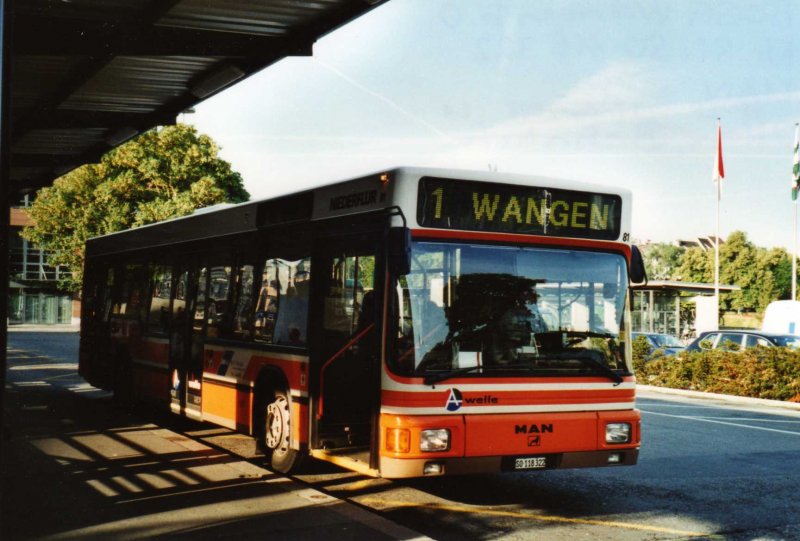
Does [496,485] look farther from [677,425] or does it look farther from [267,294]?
[677,425]

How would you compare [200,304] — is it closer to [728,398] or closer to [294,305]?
[294,305]

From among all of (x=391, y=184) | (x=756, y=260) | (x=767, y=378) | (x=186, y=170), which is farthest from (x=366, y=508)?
(x=756, y=260)

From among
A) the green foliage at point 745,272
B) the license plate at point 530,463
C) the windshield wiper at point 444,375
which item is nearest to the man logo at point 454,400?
the windshield wiper at point 444,375

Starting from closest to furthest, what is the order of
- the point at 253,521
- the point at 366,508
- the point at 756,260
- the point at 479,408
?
1. the point at 253,521
2. the point at 479,408
3. the point at 366,508
4. the point at 756,260

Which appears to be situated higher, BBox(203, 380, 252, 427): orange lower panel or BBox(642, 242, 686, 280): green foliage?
BBox(642, 242, 686, 280): green foliage

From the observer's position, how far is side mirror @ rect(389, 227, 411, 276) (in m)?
7.04

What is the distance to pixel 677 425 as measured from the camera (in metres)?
14.6

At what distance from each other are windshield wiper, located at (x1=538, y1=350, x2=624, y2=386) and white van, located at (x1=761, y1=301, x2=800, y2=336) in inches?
959

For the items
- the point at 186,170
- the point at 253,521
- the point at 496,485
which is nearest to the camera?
the point at 253,521

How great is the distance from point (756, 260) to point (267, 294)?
85240 mm

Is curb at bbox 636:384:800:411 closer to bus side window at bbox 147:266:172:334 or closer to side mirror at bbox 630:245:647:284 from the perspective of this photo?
side mirror at bbox 630:245:647:284

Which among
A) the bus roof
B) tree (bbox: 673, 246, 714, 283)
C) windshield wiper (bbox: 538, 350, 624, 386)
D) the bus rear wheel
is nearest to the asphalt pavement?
the bus rear wheel

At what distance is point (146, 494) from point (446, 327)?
119 inches

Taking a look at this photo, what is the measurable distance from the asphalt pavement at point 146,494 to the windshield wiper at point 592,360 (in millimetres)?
2138
